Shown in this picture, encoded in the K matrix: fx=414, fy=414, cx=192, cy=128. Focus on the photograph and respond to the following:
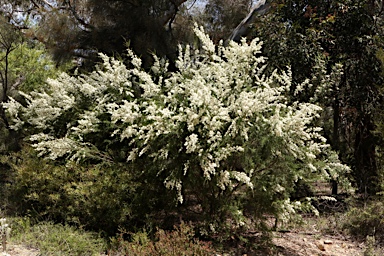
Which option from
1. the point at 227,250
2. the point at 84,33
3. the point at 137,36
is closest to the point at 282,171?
the point at 227,250

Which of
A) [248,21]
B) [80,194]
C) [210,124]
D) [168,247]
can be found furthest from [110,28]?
[168,247]

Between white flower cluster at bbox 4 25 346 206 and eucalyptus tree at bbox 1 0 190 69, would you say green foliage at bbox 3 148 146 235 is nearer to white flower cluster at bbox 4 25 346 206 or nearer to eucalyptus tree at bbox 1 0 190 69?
white flower cluster at bbox 4 25 346 206

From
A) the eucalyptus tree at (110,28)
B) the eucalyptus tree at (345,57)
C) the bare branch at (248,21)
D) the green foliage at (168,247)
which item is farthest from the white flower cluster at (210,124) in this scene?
the bare branch at (248,21)

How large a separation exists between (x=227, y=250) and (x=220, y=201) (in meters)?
0.58

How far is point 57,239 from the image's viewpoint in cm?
472

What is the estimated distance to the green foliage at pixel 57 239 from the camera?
14.8ft

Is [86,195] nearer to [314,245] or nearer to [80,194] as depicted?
[80,194]

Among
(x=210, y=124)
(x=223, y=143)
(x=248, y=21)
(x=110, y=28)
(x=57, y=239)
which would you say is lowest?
(x=57, y=239)

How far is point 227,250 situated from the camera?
479 centimetres

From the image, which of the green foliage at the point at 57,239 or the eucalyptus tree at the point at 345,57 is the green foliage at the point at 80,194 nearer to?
the green foliage at the point at 57,239

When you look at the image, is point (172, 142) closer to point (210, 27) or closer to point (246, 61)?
point (246, 61)

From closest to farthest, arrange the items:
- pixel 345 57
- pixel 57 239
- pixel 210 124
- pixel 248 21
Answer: pixel 210 124, pixel 57 239, pixel 345 57, pixel 248 21

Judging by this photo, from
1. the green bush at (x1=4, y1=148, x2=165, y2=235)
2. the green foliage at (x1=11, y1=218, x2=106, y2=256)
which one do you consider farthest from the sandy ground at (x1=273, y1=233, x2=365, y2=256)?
the green foliage at (x1=11, y1=218, x2=106, y2=256)

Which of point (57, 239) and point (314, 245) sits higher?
point (314, 245)
